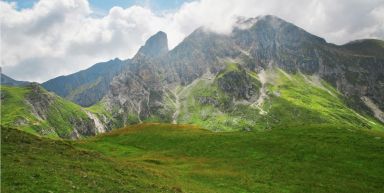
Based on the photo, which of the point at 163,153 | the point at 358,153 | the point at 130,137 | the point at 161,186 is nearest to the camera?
the point at 161,186

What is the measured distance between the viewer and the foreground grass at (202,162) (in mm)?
36281

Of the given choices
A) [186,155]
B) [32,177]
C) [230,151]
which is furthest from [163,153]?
[32,177]

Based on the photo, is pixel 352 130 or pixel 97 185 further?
pixel 352 130

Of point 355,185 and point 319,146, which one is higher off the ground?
point 319,146

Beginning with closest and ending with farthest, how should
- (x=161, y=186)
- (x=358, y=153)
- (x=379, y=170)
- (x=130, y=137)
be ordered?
(x=161, y=186)
(x=379, y=170)
(x=358, y=153)
(x=130, y=137)

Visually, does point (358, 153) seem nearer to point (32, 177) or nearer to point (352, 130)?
point (352, 130)

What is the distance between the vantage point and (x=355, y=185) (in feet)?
161

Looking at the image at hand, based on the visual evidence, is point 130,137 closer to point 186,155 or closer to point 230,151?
point 186,155

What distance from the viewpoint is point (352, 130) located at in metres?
73.6

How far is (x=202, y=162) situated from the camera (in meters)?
62.8

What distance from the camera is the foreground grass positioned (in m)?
36.3

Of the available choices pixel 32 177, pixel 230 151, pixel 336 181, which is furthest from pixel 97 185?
pixel 230 151

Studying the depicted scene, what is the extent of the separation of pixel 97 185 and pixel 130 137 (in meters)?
52.5

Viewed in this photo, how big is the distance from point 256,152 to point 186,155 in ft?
41.4
